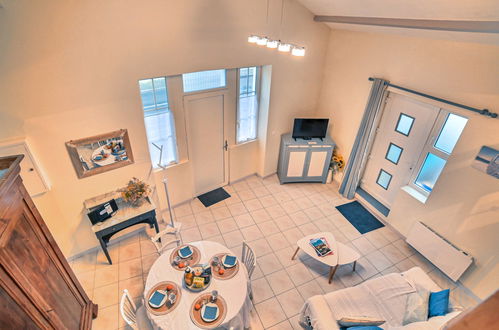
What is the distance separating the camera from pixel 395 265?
4309mm

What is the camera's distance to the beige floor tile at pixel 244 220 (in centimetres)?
493

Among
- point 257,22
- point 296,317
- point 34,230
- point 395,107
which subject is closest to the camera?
point 34,230

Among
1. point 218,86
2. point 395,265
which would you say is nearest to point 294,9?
point 218,86

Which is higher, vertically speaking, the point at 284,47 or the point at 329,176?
the point at 284,47

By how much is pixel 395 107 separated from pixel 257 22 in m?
2.76

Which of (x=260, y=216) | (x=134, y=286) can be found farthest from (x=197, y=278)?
(x=260, y=216)

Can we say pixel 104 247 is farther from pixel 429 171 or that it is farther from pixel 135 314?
pixel 429 171

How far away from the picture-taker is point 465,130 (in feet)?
11.7

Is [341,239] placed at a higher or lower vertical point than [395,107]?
lower

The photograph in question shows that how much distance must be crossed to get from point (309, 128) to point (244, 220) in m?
2.34

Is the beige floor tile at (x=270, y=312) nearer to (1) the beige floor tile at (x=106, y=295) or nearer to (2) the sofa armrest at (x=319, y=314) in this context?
(2) the sofa armrest at (x=319, y=314)

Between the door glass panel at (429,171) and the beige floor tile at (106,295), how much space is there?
5.00m

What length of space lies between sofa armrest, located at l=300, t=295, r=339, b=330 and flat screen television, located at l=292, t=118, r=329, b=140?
333cm

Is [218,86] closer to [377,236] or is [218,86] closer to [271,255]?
[271,255]
